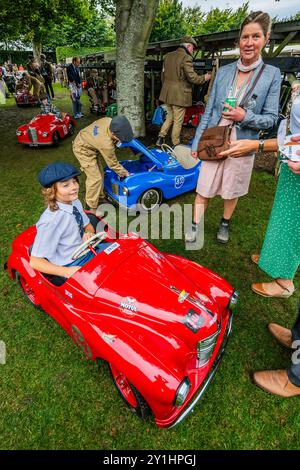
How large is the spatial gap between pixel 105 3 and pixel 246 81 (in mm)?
10392

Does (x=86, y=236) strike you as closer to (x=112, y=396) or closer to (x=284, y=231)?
(x=112, y=396)

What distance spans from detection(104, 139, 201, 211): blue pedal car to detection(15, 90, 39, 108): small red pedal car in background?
1054cm

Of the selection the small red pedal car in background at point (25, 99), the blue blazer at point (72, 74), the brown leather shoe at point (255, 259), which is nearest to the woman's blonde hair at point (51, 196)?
the brown leather shoe at point (255, 259)

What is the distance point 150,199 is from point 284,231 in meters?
2.32

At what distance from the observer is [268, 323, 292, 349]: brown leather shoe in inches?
101

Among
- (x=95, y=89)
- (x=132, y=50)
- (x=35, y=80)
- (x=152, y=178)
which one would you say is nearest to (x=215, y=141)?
(x=152, y=178)

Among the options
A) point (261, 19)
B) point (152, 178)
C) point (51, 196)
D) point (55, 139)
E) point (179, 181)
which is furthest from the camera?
point (55, 139)

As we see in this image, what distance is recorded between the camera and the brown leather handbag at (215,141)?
9.62 feet

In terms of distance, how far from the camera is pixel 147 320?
1.96 meters

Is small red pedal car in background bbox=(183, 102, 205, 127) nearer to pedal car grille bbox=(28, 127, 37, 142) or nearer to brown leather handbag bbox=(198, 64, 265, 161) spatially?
pedal car grille bbox=(28, 127, 37, 142)

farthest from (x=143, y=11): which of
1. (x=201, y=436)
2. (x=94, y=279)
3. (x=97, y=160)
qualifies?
(x=201, y=436)

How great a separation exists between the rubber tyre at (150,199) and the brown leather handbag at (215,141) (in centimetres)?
136

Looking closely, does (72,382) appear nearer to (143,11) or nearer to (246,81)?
(246,81)
